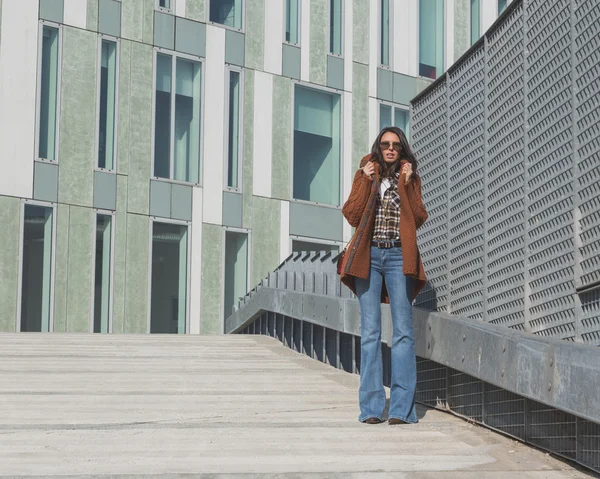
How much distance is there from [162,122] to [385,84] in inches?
239

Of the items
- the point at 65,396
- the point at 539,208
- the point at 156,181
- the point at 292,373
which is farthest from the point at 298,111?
the point at 539,208

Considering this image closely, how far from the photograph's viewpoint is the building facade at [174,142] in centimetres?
2106

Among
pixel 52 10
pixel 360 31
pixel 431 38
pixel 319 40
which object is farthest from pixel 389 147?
pixel 431 38

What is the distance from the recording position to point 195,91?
2345 centimetres

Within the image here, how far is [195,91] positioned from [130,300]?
4425mm

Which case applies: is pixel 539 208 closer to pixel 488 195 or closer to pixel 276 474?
pixel 488 195

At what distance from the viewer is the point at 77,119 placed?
2164 cm

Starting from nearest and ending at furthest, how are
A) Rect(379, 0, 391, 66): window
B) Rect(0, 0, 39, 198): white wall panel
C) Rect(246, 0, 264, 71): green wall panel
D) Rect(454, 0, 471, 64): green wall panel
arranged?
Rect(0, 0, 39, 198): white wall panel < Rect(246, 0, 264, 71): green wall panel < Rect(379, 0, 391, 66): window < Rect(454, 0, 471, 64): green wall panel

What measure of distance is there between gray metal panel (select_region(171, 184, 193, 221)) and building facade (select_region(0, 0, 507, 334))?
3 centimetres

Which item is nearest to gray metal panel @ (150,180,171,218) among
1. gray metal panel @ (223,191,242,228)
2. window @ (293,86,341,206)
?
gray metal panel @ (223,191,242,228)

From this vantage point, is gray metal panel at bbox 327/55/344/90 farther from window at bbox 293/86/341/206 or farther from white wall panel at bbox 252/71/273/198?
white wall panel at bbox 252/71/273/198

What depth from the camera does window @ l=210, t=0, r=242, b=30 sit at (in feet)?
78.4

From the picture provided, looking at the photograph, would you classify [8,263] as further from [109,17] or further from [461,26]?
[461,26]

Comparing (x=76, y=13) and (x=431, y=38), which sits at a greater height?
(x=431, y=38)
